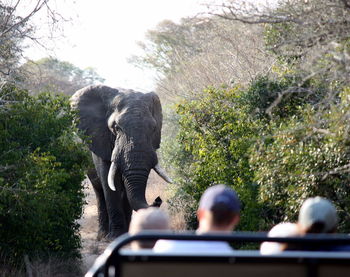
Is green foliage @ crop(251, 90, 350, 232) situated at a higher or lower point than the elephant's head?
lower

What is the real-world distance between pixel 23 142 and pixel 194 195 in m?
3.42

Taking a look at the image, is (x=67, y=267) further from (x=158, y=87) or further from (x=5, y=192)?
(x=158, y=87)

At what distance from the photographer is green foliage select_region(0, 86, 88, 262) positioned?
9.76 m

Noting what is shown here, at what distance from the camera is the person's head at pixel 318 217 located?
4494 millimetres

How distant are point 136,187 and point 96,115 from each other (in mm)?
2427

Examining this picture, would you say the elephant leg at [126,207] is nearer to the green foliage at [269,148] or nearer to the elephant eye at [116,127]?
the green foliage at [269,148]

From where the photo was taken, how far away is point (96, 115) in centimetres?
1605

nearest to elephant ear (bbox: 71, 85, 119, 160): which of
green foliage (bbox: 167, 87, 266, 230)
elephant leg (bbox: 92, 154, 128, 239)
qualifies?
elephant leg (bbox: 92, 154, 128, 239)

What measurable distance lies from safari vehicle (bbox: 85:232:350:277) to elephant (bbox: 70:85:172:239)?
10.2 metres

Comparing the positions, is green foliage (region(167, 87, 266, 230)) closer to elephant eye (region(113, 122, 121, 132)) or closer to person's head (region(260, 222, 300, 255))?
elephant eye (region(113, 122, 121, 132))

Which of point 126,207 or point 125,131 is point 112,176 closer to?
point 125,131

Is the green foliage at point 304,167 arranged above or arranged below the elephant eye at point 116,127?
below

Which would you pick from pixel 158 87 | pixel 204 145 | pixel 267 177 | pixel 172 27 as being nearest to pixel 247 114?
pixel 204 145

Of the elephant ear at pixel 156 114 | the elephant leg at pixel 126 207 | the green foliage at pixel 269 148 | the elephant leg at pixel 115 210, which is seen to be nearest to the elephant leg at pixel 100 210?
the elephant leg at pixel 115 210
